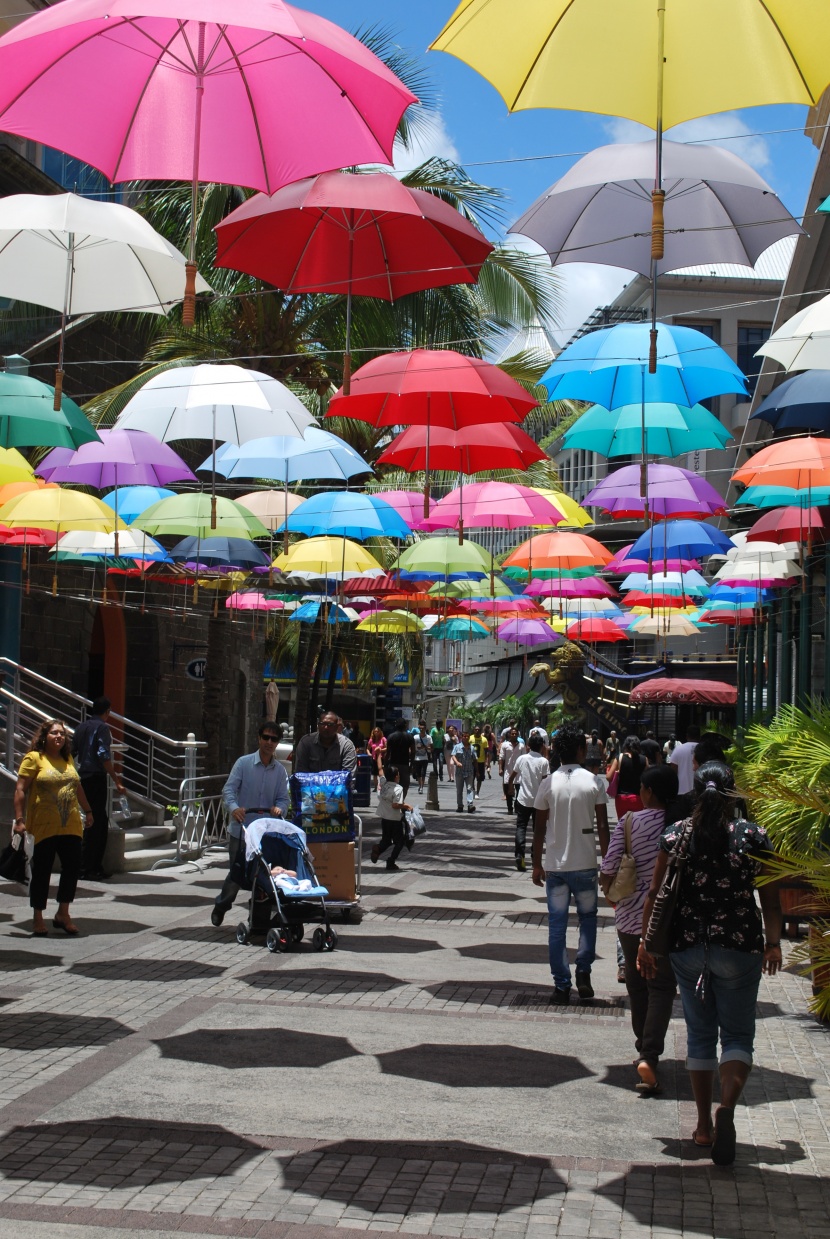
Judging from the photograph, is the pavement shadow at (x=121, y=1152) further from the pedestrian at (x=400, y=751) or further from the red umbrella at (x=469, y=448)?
the pedestrian at (x=400, y=751)

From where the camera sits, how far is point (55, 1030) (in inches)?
307

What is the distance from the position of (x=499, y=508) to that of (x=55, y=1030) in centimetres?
1052

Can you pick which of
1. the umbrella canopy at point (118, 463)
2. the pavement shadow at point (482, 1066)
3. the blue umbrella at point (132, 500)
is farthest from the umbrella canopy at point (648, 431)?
the pavement shadow at point (482, 1066)

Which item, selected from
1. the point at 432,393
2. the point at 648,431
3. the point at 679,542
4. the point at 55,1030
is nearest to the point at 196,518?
the point at 432,393

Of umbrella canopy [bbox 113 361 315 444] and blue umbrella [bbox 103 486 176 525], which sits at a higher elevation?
umbrella canopy [bbox 113 361 315 444]

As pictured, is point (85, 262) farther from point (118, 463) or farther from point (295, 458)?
point (295, 458)

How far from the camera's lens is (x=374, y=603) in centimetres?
2648

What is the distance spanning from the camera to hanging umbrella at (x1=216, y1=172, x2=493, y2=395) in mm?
9508

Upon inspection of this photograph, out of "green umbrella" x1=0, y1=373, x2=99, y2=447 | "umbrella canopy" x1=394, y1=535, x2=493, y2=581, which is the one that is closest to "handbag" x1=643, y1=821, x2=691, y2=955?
A: "green umbrella" x1=0, y1=373, x2=99, y2=447

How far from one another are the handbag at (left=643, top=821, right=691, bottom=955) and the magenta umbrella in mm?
3489

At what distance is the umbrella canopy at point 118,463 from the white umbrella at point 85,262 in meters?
4.00

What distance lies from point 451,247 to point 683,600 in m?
15.4

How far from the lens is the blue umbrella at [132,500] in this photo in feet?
58.6

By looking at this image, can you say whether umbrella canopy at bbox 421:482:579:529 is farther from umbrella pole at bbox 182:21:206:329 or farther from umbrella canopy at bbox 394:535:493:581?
umbrella pole at bbox 182:21:206:329
